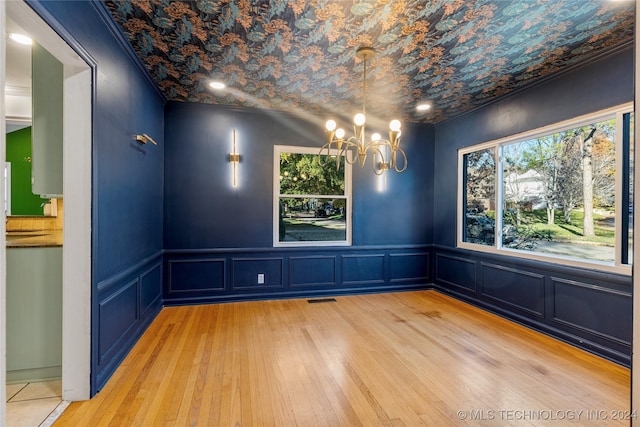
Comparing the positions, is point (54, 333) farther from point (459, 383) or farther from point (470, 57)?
point (470, 57)

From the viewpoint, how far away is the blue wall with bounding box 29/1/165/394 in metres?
2.03

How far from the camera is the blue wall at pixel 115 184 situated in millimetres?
2033

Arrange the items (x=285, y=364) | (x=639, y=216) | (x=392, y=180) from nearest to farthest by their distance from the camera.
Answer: (x=639, y=216) → (x=285, y=364) → (x=392, y=180)

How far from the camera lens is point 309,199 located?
15.0ft

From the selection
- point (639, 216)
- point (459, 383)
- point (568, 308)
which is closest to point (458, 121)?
point (568, 308)

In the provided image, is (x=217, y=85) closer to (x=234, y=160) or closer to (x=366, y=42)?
(x=234, y=160)

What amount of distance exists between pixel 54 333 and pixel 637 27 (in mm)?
3295

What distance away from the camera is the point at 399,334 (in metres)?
3.16

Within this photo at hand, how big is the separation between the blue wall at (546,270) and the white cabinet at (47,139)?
4383 millimetres

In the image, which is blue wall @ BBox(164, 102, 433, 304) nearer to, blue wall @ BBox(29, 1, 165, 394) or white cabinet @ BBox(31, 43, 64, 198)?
blue wall @ BBox(29, 1, 165, 394)

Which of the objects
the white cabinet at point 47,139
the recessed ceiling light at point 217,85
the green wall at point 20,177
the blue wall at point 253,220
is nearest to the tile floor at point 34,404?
the white cabinet at point 47,139

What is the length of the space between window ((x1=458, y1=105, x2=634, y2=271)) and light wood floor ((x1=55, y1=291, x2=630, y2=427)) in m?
0.99

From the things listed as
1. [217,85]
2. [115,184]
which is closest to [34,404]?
[115,184]

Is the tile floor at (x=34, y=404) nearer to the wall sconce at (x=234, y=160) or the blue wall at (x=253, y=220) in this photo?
the blue wall at (x=253, y=220)
